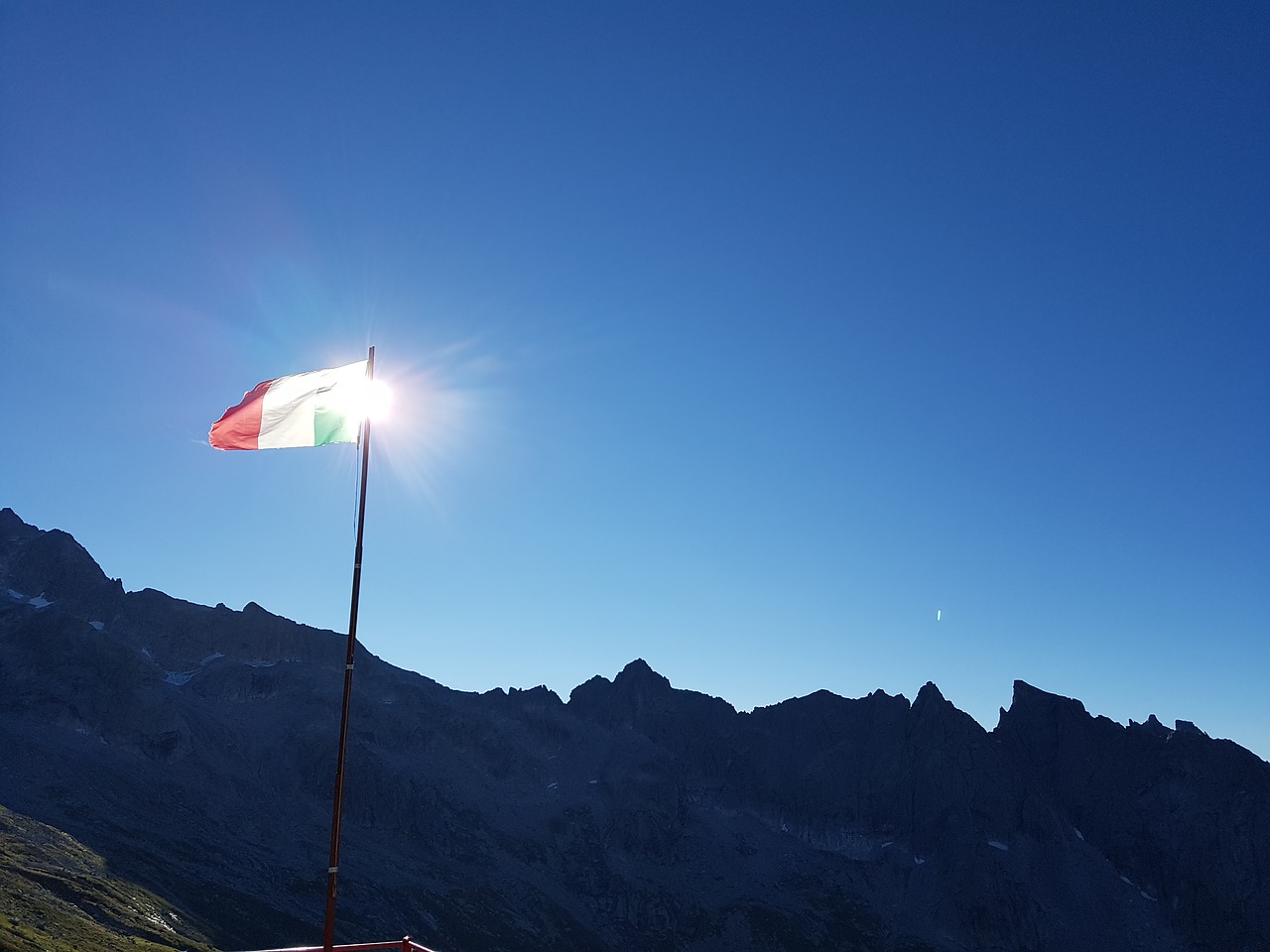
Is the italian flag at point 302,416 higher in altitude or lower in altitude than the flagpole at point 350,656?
higher

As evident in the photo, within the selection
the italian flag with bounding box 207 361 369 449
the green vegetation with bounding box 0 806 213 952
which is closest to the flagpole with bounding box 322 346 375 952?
the italian flag with bounding box 207 361 369 449

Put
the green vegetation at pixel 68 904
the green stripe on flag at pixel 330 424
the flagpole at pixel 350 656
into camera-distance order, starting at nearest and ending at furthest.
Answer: the flagpole at pixel 350 656
the green stripe on flag at pixel 330 424
the green vegetation at pixel 68 904

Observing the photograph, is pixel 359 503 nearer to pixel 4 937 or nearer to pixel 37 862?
pixel 4 937

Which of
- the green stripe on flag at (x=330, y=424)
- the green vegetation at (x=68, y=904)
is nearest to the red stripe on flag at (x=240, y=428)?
the green stripe on flag at (x=330, y=424)

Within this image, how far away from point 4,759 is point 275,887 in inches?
2556

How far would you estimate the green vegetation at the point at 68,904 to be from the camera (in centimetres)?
11269

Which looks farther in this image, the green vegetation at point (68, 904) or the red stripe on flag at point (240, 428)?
the green vegetation at point (68, 904)

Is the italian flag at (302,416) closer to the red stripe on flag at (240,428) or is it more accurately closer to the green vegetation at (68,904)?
the red stripe on flag at (240,428)

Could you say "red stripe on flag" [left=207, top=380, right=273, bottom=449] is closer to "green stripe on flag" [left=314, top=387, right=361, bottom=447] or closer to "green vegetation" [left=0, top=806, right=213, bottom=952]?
"green stripe on flag" [left=314, top=387, right=361, bottom=447]

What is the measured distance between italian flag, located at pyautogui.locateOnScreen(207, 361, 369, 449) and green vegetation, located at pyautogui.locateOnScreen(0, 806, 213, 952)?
9477cm

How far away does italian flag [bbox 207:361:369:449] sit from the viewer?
1107 inches

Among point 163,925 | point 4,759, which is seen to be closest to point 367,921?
point 163,925

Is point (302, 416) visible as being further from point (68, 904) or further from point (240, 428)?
point (68, 904)

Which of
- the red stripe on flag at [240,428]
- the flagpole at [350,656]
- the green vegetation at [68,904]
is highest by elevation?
the red stripe on flag at [240,428]
